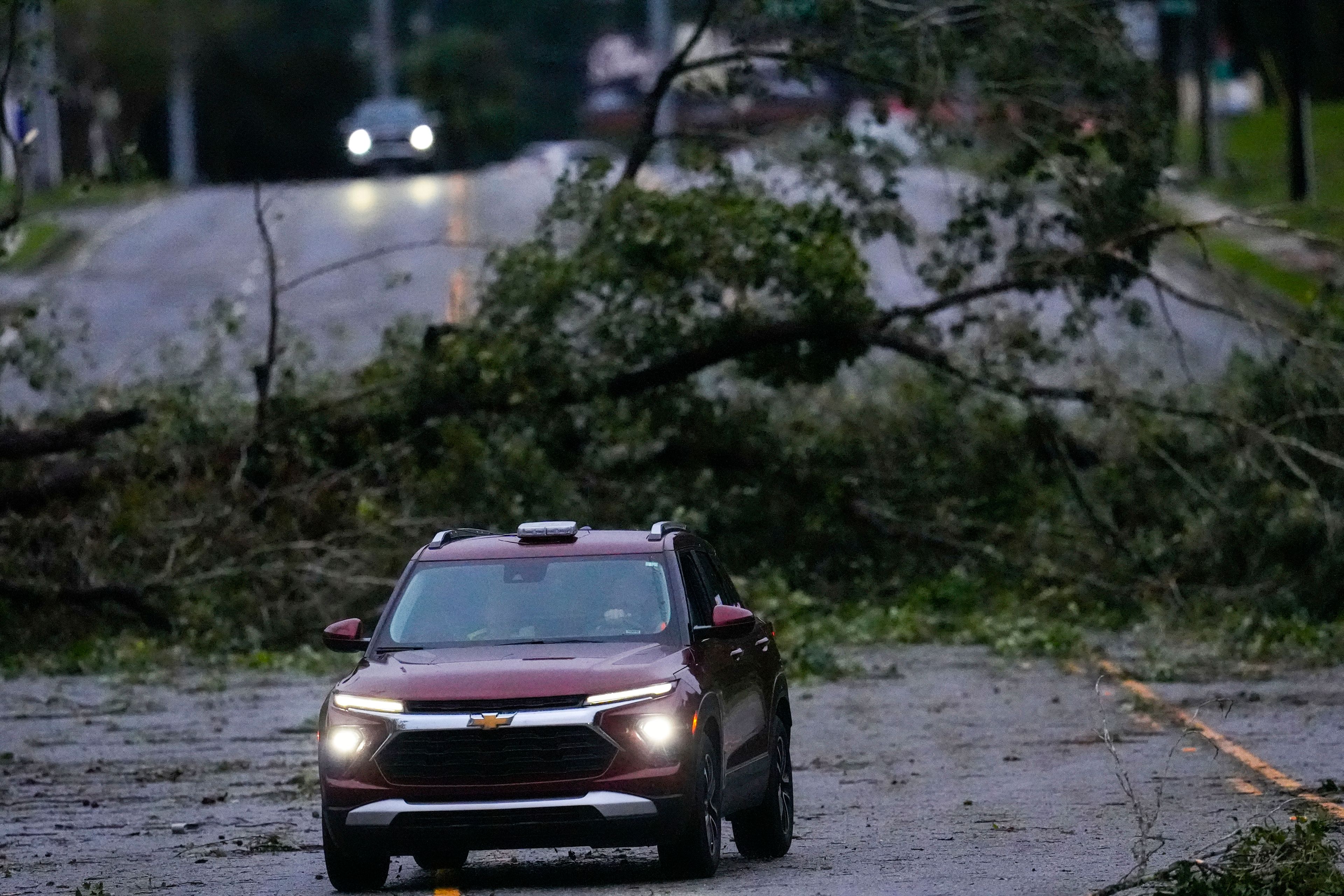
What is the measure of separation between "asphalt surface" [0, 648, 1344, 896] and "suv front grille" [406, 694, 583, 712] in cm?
83

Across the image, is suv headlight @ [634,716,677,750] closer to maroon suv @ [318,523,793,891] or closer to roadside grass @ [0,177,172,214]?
maroon suv @ [318,523,793,891]

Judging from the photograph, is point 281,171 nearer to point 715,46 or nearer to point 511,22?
point 511,22

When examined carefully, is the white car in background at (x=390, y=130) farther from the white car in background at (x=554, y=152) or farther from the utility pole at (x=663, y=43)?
the utility pole at (x=663, y=43)

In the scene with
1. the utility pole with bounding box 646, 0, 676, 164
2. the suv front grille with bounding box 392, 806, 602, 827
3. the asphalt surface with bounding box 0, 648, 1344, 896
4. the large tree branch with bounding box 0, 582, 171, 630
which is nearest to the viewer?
the suv front grille with bounding box 392, 806, 602, 827

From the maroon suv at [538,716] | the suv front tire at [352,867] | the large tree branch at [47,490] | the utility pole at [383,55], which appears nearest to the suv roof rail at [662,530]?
the maroon suv at [538,716]

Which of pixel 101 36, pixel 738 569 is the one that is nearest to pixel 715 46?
pixel 738 569

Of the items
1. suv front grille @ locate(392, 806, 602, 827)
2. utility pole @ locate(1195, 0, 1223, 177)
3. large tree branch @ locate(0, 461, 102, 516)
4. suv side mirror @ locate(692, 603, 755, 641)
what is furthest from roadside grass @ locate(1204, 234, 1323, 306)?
suv front grille @ locate(392, 806, 602, 827)

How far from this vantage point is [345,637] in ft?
34.9

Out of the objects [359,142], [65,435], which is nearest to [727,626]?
[65,435]

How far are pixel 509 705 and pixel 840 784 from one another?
485 centimetres

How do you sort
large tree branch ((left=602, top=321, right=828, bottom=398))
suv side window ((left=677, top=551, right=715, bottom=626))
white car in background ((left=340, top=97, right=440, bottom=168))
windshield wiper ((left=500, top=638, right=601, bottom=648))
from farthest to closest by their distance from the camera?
1. white car in background ((left=340, top=97, right=440, bottom=168))
2. large tree branch ((left=602, top=321, right=828, bottom=398))
3. suv side window ((left=677, top=551, right=715, bottom=626))
4. windshield wiper ((left=500, top=638, right=601, bottom=648))

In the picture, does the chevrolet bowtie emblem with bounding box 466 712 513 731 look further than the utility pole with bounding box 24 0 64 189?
No

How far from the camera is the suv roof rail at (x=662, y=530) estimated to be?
1098 cm

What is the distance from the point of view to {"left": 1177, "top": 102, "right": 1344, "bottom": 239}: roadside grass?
41.9 meters
